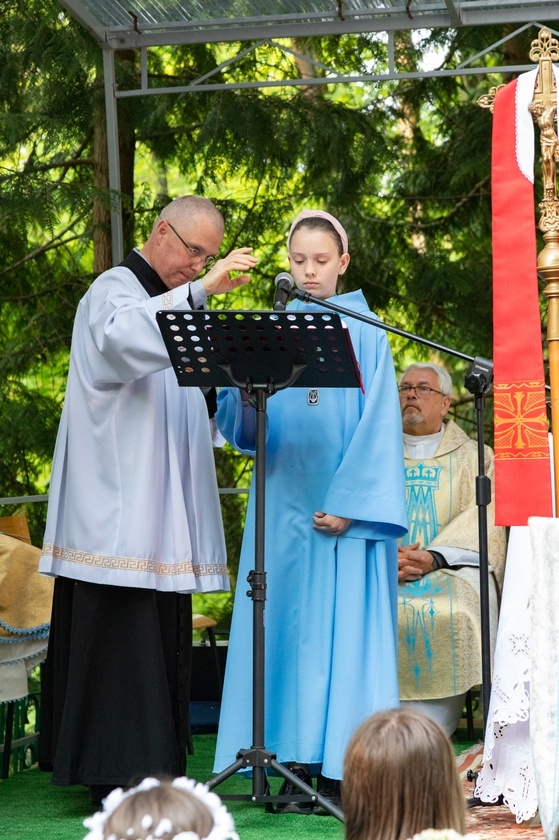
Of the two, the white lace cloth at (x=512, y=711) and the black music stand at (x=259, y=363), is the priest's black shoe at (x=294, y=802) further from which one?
the white lace cloth at (x=512, y=711)

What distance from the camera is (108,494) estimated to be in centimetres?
440

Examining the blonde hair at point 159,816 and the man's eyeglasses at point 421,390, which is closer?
the blonde hair at point 159,816

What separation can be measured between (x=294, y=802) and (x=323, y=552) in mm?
868

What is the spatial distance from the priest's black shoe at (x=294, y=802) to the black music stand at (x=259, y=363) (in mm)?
168

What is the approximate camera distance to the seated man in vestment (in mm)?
5703

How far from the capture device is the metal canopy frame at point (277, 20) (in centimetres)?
616

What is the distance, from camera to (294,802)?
4168 millimetres

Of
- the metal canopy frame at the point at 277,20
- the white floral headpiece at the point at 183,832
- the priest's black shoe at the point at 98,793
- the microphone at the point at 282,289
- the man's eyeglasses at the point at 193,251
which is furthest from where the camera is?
the metal canopy frame at the point at 277,20

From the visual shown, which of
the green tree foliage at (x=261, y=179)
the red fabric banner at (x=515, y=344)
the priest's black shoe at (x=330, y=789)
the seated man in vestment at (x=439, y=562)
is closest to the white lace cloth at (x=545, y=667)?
the red fabric banner at (x=515, y=344)

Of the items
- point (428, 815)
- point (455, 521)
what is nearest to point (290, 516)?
point (455, 521)

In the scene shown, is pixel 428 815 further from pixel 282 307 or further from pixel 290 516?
pixel 290 516

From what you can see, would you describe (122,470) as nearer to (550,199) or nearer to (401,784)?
(550,199)

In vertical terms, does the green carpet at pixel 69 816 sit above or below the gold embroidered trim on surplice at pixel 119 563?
below

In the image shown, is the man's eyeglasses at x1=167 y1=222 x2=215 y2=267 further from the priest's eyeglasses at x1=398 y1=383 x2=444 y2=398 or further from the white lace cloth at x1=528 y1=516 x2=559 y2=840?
the priest's eyeglasses at x1=398 y1=383 x2=444 y2=398
